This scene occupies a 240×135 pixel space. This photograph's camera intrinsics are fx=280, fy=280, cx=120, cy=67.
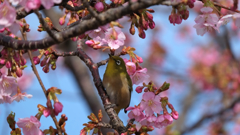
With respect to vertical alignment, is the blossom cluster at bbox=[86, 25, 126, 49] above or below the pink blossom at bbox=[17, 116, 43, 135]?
above

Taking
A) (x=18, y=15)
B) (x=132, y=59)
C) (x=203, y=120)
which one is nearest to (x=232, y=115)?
(x=203, y=120)

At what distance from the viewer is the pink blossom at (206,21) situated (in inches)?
87.1

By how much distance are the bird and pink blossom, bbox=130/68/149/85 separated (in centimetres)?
83

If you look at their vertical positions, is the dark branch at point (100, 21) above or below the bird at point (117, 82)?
below

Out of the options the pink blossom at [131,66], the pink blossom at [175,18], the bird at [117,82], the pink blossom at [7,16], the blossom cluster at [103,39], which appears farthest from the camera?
the bird at [117,82]

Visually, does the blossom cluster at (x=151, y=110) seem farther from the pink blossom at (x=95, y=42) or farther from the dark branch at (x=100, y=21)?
the dark branch at (x=100, y=21)

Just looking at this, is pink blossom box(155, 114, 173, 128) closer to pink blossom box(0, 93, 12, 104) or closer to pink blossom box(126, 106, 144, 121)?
pink blossom box(126, 106, 144, 121)

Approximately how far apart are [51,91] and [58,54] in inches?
15.0

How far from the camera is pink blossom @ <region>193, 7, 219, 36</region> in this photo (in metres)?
2.21

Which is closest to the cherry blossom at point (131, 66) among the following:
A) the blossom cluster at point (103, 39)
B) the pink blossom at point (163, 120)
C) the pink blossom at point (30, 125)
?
the blossom cluster at point (103, 39)

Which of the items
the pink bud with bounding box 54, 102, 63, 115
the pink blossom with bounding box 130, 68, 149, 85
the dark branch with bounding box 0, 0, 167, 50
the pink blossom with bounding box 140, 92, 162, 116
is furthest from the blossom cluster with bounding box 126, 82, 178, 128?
the dark branch with bounding box 0, 0, 167, 50

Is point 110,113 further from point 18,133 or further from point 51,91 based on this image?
point 18,133

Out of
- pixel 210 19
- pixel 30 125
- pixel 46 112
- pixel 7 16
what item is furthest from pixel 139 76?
pixel 7 16

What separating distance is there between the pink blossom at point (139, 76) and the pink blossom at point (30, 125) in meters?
0.94
